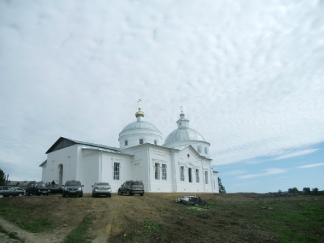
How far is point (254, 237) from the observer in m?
12.2

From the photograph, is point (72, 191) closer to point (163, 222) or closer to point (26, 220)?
point (26, 220)

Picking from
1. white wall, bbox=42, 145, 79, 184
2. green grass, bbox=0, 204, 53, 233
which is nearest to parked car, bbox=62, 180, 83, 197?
green grass, bbox=0, 204, 53, 233

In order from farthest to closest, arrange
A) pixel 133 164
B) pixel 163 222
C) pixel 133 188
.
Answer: pixel 133 164 < pixel 133 188 < pixel 163 222

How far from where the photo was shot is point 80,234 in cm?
1172

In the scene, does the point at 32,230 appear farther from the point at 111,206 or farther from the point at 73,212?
the point at 111,206

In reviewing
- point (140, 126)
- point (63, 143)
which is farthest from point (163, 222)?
point (140, 126)

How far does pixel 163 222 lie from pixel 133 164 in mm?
20636

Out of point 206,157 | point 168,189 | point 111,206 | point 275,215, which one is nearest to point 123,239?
point 111,206

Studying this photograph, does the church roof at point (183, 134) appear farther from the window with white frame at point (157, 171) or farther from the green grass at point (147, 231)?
the green grass at point (147, 231)

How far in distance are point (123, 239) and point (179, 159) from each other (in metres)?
26.1

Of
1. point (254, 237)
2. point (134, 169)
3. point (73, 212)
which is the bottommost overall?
point (254, 237)

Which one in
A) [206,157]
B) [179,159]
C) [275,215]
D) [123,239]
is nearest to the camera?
[123,239]

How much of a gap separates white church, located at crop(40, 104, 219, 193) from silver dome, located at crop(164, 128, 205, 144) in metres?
4.57

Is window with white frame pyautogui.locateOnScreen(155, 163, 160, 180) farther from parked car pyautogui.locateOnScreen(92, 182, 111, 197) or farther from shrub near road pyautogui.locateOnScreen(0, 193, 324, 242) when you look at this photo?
shrub near road pyautogui.locateOnScreen(0, 193, 324, 242)
